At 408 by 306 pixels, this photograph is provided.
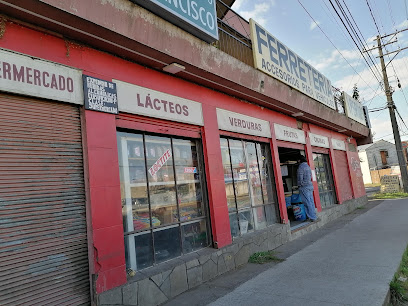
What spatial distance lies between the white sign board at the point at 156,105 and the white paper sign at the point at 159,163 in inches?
25.7

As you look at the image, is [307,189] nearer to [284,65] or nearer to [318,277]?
[284,65]

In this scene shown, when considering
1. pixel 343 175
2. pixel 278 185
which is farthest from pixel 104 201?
pixel 343 175

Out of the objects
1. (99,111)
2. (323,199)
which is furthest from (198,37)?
(323,199)

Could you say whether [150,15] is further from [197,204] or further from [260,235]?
[260,235]

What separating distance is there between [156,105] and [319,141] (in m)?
8.84

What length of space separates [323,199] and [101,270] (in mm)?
10072

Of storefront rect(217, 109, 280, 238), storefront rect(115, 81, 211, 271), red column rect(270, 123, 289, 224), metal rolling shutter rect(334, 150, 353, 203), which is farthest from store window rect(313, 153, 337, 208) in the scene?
storefront rect(115, 81, 211, 271)

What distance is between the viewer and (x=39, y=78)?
3418 millimetres

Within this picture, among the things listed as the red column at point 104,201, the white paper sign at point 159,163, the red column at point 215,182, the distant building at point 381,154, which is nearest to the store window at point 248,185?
the red column at point 215,182

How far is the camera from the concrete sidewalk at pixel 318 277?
3844 millimetres

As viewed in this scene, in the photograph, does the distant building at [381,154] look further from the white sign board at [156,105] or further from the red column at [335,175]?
the white sign board at [156,105]

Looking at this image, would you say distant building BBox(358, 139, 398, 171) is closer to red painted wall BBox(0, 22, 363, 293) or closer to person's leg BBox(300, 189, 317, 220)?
person's leg BBox(300, 189, 317, 220)

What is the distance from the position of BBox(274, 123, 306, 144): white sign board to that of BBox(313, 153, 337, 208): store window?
1.82 metres

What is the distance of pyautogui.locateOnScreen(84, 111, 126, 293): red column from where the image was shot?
362cm
